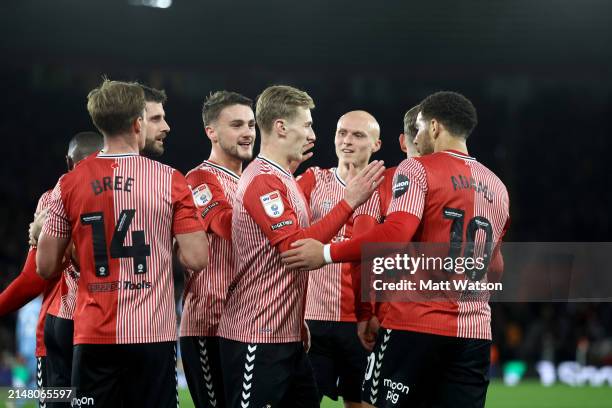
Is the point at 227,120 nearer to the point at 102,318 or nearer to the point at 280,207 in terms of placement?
the point at 280,207

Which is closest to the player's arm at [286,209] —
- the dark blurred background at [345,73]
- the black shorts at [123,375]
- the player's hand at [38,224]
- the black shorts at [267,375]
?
the black shorts at [267,375]

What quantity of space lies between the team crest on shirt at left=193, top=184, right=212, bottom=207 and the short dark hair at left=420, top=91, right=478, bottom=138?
1373 millimetres

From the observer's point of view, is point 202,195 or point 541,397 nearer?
point 202,195

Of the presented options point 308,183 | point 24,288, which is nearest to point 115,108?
point 24,288

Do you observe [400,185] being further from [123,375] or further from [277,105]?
[123,375]

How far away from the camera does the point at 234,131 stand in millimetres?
5574

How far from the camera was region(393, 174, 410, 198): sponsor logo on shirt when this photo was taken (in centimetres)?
446

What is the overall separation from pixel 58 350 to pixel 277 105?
1854 millimetres

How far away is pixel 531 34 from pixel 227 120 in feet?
45.8

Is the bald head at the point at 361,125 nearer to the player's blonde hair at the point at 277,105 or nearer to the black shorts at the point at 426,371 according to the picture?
the player's blonde hair at the point at 277,105

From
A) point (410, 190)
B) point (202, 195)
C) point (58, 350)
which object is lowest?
point (58, 350)

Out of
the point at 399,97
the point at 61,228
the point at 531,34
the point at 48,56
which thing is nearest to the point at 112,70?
the point at 48,56

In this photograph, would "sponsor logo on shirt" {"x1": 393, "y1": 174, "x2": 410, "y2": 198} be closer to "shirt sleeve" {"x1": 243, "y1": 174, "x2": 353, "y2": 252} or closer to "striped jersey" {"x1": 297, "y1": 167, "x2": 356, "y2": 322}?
"shirt sleeve" {"x1": 243, "y1": 174, "x2": 353, "y2": 252}

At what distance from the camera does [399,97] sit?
69.1ft
